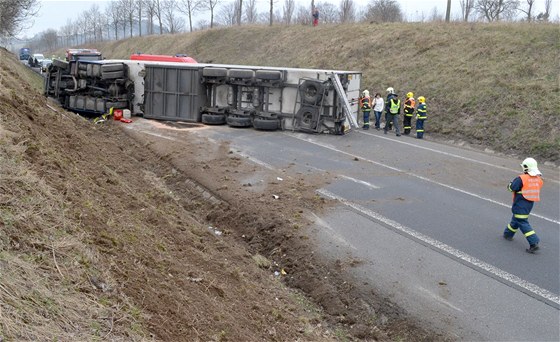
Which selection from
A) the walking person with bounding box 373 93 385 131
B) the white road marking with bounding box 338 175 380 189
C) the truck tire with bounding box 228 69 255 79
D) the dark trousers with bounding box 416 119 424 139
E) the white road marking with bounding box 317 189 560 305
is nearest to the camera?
the white road marking with bounding box 317 189 560 305

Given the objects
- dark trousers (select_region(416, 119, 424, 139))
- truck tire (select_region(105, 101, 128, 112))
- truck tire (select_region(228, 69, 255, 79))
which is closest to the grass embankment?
dark trousers (select_region(416, 119, 424, 139))

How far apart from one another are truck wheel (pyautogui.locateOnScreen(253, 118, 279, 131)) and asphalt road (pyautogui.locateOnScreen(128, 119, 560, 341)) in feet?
7.56

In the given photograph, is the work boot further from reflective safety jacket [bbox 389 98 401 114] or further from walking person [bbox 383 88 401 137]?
reflective safety jacket [bbox 389 98 401 114]

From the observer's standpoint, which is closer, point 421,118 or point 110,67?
point 421,118

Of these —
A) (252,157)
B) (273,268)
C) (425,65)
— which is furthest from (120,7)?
(273,268)

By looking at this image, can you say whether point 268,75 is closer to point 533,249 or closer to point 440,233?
point 440,233

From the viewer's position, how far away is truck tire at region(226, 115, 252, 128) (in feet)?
58.4

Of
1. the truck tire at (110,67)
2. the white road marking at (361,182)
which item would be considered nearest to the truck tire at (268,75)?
the truck tire at (110,67)

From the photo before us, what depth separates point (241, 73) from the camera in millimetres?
17469

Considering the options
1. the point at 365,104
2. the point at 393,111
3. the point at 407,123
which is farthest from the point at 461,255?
the point at 365,104

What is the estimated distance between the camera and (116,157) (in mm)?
12234

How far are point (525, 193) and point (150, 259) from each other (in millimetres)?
6212

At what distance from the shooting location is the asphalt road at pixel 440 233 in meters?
6.35

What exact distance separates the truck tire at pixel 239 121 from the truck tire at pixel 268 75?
160 centimetres
